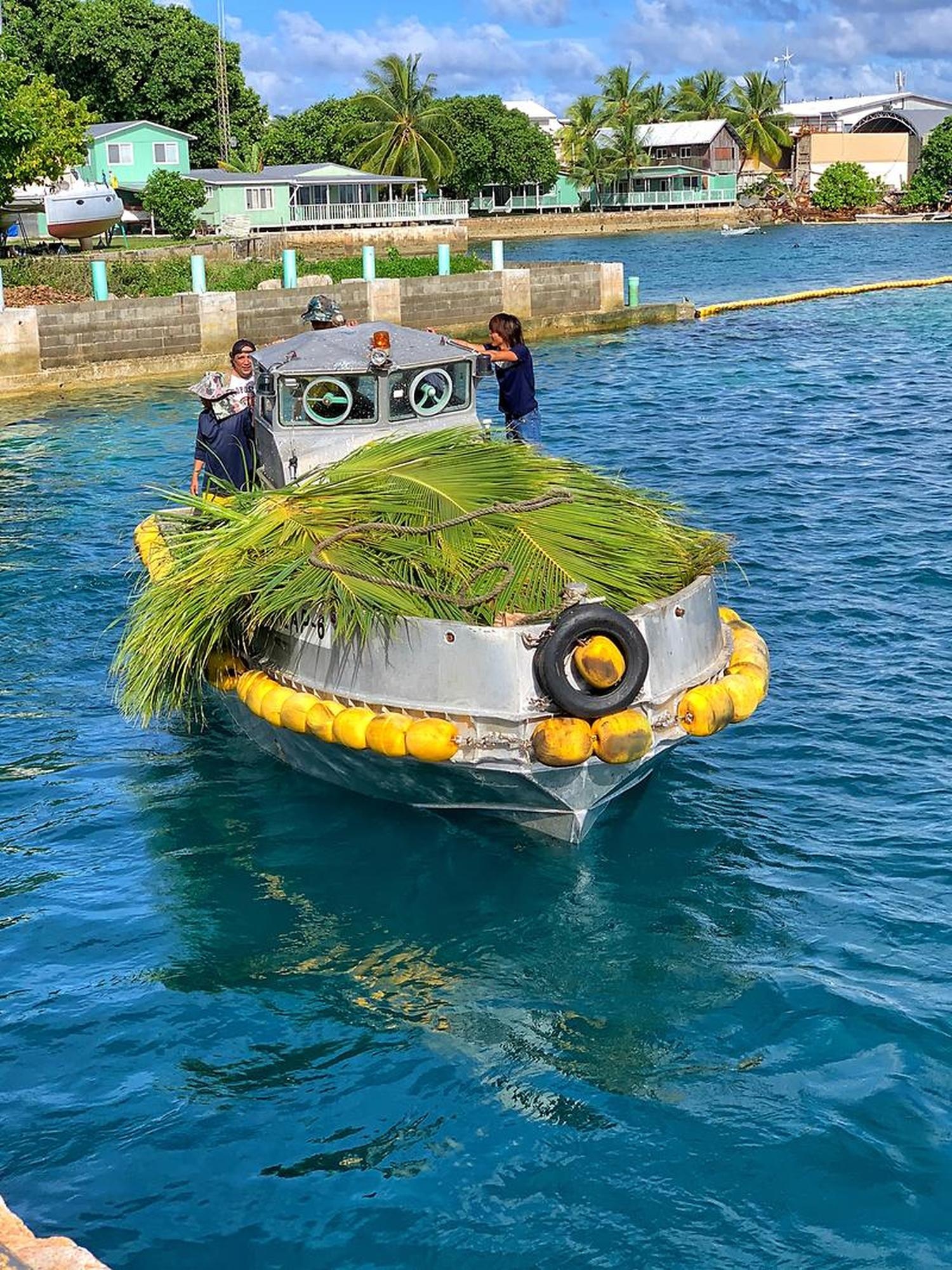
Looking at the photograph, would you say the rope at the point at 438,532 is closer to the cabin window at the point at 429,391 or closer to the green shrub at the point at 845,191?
the cabin window at the point at 429,391

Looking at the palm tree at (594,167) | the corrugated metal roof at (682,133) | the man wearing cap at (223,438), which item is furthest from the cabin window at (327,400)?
the corrugated metal roof at (682,133)

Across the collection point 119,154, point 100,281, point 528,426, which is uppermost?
point 119,154

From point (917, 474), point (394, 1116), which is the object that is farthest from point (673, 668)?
point (917, 474)

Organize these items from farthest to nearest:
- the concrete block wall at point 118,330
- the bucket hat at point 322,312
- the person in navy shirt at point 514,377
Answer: the concrete block wall at point 118,330 < the person in navy shirt at point 514,377 < the bucket hat at point 322,312

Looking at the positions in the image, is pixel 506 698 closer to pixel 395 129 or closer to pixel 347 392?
pixel 347 392

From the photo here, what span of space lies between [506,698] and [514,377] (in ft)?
Answer: 17.3

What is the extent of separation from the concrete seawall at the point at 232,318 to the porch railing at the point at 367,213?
34390 millimetres

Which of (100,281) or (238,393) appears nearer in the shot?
(238,393)

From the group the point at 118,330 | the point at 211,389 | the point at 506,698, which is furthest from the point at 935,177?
the point at 506,698

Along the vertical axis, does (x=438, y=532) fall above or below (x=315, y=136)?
below

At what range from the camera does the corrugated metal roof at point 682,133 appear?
102625 mm

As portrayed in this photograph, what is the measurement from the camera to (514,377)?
40.7ft

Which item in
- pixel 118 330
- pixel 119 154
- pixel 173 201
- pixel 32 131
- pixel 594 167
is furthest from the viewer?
pixel 594 167

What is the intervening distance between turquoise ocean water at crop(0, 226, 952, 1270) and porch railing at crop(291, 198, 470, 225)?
60680 millimetres
